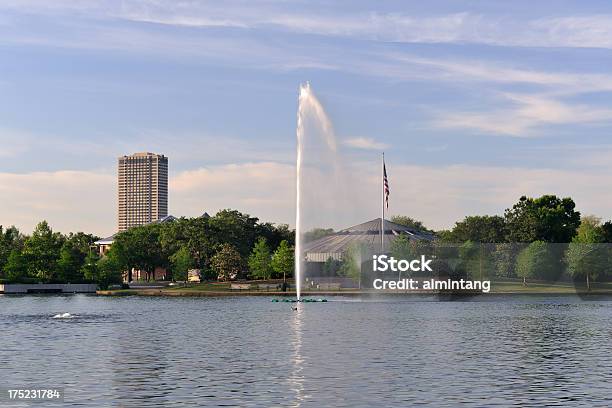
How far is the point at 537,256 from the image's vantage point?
570 ft

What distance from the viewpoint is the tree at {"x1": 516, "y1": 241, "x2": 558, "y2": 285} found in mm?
173000

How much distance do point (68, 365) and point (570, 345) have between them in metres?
33.2

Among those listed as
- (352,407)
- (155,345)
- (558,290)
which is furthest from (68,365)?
(558,290)

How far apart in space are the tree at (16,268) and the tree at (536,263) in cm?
10187

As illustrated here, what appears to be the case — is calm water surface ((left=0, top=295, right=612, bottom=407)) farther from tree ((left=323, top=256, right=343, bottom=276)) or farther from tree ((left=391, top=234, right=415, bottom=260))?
tree ((left=323, top=256, right=343, bottom=276))

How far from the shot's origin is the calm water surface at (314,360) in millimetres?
38656

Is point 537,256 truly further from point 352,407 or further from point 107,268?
point 352,407

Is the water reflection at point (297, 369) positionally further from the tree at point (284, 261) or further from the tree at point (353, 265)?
the tree at point (284, 261)

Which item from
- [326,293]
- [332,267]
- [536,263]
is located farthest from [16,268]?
[536,263]

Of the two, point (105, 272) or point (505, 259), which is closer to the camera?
point (505, 259)

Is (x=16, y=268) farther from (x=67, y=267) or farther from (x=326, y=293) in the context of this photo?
(x=326, y=293)

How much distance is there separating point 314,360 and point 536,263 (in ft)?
424

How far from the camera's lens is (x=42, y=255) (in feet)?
631

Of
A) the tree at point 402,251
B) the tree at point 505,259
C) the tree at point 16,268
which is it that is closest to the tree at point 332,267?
the tree at point 402,251
